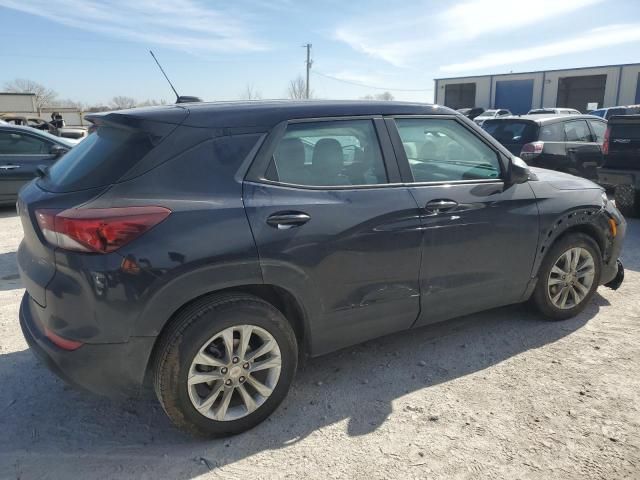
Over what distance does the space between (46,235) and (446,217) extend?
2.29 metres

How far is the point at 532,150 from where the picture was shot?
8555mm

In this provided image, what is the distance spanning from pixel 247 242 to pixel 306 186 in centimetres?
51

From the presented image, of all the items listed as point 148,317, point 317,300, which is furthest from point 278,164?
point 148,317

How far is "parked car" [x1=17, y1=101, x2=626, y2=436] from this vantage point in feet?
7.55

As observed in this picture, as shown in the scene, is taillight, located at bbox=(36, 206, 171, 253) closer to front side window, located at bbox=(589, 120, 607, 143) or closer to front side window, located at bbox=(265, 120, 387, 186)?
front side window, located at bbox=(265, 120, 387, 186)

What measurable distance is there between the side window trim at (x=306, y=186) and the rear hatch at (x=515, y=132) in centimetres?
644

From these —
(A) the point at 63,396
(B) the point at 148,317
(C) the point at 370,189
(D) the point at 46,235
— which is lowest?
(A) the point at 63,396

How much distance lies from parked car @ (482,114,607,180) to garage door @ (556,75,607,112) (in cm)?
4439

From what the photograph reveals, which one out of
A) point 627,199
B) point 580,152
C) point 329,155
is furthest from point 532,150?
point 329,155

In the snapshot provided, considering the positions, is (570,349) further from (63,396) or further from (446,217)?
(63,396)

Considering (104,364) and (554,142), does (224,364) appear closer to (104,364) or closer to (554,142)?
(104,364)

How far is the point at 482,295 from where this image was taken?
3494 mm

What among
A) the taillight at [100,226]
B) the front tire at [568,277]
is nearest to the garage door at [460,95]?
the front tire at [568,277]

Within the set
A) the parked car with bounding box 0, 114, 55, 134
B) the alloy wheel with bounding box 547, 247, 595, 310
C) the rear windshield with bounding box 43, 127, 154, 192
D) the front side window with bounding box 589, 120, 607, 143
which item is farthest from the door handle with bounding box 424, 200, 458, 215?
the parked car with bounding box 0, 114, 55, 134
